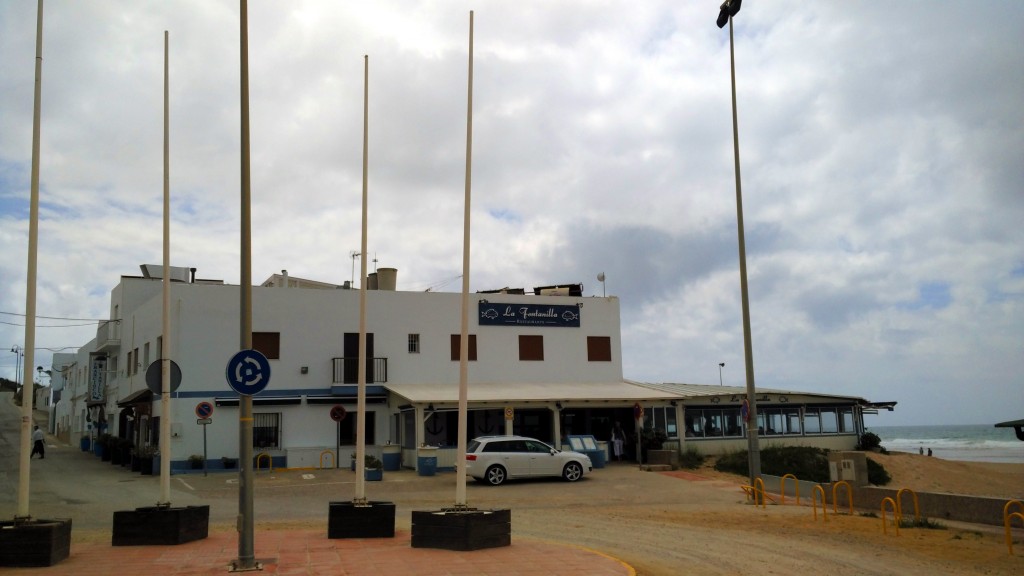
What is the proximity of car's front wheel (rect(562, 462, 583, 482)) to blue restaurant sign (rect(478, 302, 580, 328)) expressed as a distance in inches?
422

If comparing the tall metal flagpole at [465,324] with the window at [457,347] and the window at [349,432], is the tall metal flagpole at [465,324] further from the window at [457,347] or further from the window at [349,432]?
the window at [457,347]

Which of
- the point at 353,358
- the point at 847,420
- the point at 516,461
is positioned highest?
the point at 353,358

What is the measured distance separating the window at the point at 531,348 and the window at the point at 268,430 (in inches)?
415

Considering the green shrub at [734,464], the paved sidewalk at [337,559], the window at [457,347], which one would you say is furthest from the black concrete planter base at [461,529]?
the window at [457,347]

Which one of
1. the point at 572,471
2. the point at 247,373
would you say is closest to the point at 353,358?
the point at 572,471

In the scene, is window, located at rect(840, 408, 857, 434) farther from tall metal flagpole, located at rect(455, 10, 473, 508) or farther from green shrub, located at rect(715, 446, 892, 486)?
tall metal flagpole, located at rect(455, 10, 473, 508)

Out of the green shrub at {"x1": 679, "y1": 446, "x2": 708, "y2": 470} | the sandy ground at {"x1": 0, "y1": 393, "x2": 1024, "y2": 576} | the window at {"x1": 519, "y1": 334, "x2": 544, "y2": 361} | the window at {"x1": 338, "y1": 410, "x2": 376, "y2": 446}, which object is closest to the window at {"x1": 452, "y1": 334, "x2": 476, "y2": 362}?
the window at {"x1": 519, "y1": 334, "x2": 544, "y2": 361}

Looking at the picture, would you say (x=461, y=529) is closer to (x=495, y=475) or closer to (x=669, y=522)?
(x=669, y=522)

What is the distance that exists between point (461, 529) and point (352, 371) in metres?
22.6

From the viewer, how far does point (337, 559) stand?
11328 millimetres

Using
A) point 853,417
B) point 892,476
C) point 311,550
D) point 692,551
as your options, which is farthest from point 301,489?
point 853,417

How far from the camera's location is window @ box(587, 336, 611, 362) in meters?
37.8

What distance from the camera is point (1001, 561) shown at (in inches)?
515

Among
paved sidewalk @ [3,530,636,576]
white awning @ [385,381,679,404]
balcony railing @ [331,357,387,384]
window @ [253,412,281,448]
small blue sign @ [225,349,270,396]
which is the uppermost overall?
balcony railing @ [331,357,387,384]
